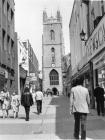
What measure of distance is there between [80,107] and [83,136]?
78 cm

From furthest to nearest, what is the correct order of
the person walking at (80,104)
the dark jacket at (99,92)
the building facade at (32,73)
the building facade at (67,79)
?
1. the building facade at (67,79)
2. the building facade at (32,73)
3. the dark jacket at (99,92)
4. the person walking at (80,104)

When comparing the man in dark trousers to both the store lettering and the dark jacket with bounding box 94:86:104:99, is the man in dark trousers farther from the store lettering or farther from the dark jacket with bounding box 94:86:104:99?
the store lettering

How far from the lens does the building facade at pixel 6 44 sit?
26328 mm

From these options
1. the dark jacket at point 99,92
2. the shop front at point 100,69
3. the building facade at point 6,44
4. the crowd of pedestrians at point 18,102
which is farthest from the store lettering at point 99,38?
the building facade at point 6,44

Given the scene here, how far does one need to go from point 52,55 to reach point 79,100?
330 feet

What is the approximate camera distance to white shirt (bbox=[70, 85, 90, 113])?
839 cm

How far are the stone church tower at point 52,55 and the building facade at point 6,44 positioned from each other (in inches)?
2847

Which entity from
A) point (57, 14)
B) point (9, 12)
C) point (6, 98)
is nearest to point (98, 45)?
point (6, 98)

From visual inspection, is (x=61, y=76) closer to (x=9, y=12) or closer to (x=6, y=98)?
(x=9, y=12)

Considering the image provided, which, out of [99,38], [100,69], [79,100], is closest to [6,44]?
[100,69]

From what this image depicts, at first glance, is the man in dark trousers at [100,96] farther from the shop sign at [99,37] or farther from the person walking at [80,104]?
the person walking at [80,104]

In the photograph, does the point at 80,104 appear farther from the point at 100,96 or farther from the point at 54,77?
the point at 54,77

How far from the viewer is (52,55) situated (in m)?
109

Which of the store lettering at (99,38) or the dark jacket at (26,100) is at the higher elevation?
the store lettering at (99,38)
